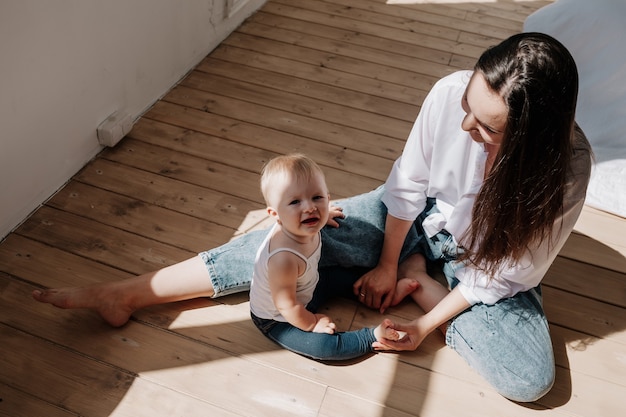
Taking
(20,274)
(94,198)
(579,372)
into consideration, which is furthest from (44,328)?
(579,372)

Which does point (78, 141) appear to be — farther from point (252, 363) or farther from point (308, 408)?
point (308, 408)

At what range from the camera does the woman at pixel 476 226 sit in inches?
46.2

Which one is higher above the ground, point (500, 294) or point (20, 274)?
point (500, 294)

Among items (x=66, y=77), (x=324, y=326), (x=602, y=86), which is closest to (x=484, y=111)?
(x=324, y=326)

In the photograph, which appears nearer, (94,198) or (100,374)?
(100,374)

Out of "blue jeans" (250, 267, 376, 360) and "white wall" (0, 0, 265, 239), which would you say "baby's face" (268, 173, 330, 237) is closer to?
"blue jeans" (250, 267, 376, 360)

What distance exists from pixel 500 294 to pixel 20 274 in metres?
1.27

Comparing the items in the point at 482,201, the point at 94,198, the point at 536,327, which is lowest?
the point at 94,198

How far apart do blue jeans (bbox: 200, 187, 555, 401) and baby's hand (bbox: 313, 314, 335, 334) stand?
6.4 inches

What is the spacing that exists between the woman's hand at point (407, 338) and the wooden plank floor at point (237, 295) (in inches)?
1.7

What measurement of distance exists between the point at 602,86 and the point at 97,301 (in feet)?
6.48

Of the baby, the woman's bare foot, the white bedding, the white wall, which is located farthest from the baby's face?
the white bedding

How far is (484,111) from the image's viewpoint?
1.21 metres

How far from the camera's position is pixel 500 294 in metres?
1.53
